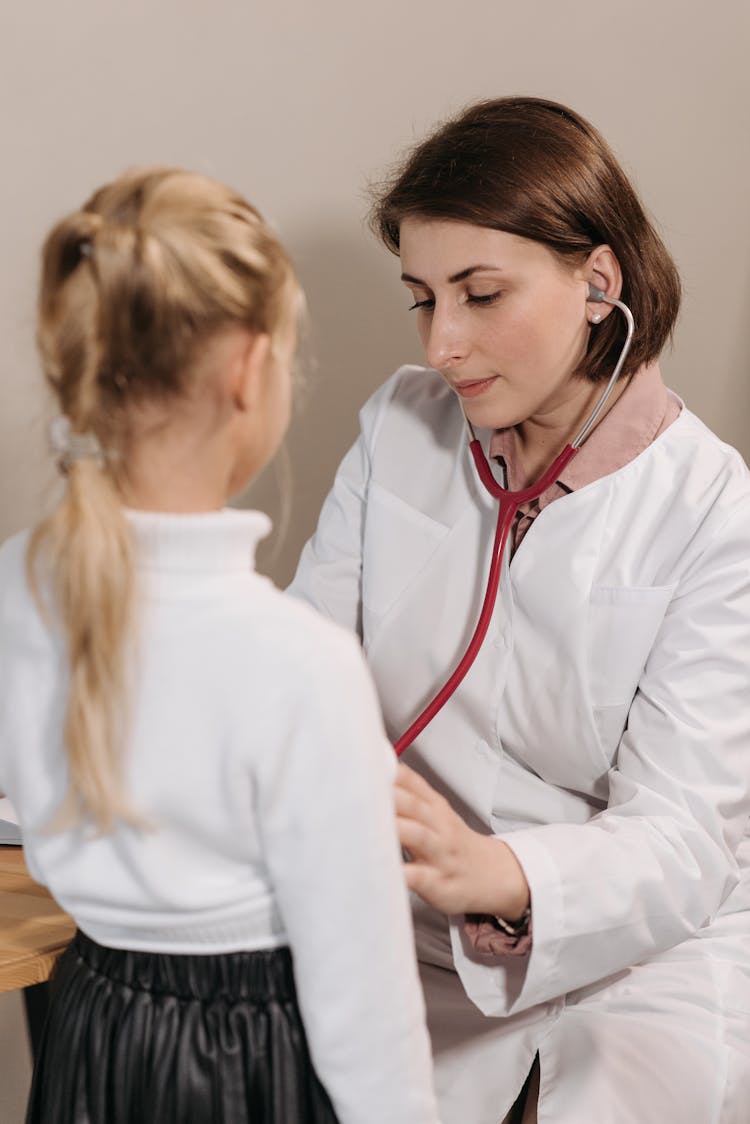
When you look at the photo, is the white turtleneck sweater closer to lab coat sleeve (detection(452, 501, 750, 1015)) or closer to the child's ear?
the child's ear

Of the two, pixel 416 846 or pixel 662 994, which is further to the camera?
pixel 662 994

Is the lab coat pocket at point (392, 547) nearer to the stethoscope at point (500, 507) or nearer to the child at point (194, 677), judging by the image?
the stethoscope at point (500, 507)

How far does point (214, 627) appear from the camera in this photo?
2.53ft

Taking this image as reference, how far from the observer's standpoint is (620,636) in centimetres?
129

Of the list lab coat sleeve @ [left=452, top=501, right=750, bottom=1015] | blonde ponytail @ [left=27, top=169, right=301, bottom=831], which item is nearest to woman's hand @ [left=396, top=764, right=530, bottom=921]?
lab coat sleeve @ [left=452, top=501, right=750, bottom=1015]

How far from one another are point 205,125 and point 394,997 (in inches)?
45.6

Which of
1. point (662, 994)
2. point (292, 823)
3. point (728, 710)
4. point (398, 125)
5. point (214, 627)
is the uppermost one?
point (398, 125)

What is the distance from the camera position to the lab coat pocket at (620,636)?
50.6 inches

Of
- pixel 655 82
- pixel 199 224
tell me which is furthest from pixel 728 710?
pixel 655 82

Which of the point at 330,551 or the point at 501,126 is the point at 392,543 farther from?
the point at 501,126

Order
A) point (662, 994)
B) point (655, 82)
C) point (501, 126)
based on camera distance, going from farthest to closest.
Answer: point (655, 82) → point (501, 126) → point (662, 994)

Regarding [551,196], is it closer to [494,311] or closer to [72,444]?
[494,311]

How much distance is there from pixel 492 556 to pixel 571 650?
0.45 feet

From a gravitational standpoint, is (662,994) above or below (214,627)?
below
